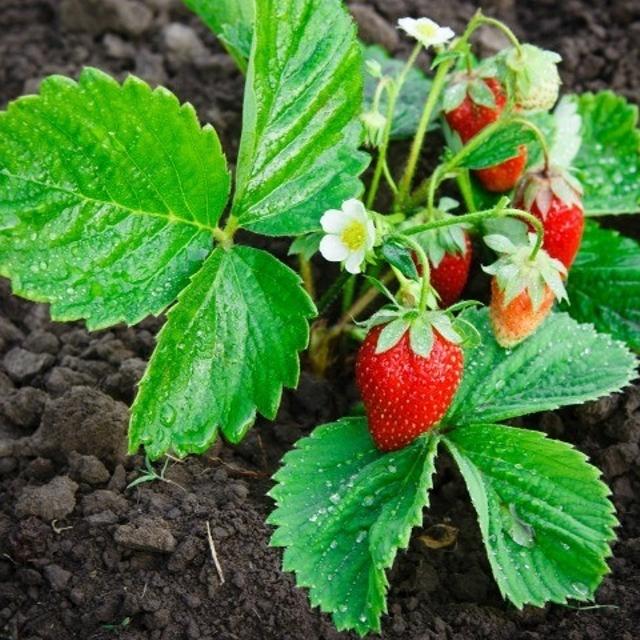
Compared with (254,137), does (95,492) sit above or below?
below

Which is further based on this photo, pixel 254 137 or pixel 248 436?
pixel 248 436

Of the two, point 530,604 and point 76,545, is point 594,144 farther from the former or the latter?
point 76,545

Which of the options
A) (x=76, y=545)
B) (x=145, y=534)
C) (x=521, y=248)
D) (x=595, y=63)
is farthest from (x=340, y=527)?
(x=595, y=63)

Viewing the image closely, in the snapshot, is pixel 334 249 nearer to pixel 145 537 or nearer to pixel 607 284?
pixel 145 537

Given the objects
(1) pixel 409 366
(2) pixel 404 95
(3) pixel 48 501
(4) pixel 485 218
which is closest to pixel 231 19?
(2) pixel 404 95

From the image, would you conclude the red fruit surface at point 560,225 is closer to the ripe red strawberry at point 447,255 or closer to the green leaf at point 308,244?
the ripe red strawberry at point 447,255
